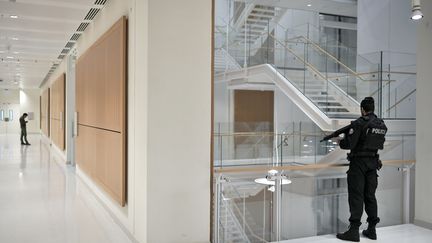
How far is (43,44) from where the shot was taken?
9.98 metres

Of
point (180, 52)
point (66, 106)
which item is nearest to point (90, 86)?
point (180, 52)

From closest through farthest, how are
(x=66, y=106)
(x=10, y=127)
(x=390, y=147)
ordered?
(x=390, y=147) < (x=66, y=106) < (x=10, y=127)

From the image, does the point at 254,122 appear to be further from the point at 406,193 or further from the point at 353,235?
the point at 353,235

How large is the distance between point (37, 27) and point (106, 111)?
3.25 metres

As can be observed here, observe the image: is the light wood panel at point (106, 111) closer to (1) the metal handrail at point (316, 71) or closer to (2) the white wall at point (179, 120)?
(2) the white wall at point (179, 120)

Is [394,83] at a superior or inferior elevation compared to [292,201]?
superior

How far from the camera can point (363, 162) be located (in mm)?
4551

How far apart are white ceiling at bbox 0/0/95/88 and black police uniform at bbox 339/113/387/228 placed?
4434mm

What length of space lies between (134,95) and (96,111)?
2.53m

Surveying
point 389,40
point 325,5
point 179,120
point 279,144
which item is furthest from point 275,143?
point 325,5

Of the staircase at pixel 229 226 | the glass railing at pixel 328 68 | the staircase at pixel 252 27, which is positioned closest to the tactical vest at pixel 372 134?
the staircase at pixel 229 226

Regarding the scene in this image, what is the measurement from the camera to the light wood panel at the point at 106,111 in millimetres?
5082

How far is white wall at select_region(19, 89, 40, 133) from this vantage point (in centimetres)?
2695

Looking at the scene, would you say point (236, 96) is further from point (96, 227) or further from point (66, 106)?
point (96, 227)
